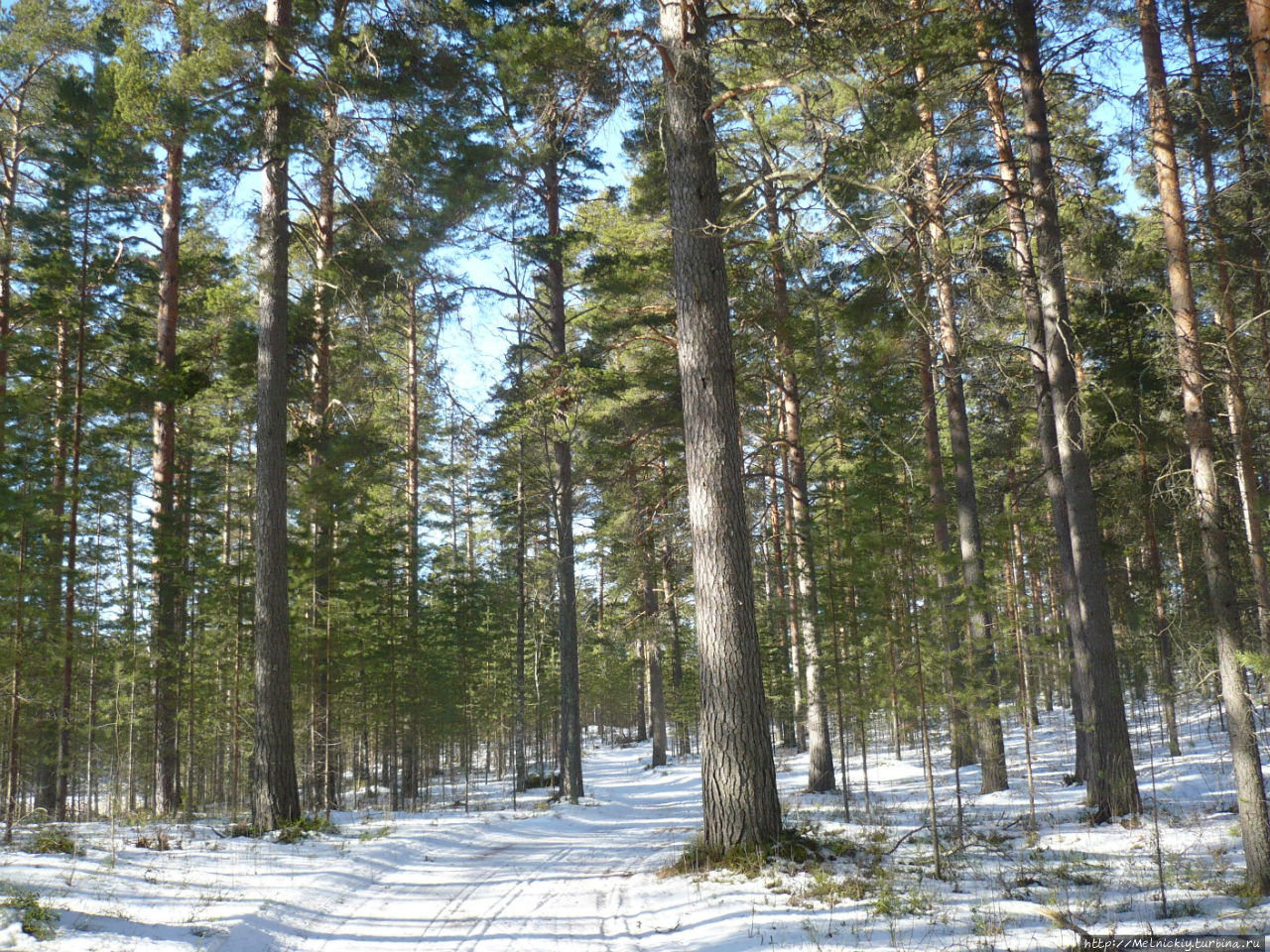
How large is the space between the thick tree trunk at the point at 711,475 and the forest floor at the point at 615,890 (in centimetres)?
80

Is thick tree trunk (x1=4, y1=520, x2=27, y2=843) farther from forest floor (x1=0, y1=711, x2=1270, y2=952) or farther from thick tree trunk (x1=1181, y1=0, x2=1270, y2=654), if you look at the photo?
thick tree trunk (x1=1181, y1=0, x2=1270, y2=654)

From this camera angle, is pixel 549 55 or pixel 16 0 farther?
pixel 16 0

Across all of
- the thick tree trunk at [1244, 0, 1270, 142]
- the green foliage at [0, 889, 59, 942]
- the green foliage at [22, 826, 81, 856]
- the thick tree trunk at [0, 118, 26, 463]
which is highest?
the thick tree trunk at [0, 118, 26, 463]

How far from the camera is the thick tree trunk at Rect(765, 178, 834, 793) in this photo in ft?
47.2

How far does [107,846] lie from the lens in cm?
761

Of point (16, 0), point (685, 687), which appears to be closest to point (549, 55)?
point (16, 0)

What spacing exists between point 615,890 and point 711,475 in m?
4.14

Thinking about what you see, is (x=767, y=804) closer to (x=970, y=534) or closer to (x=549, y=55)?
(x=549, y=55)

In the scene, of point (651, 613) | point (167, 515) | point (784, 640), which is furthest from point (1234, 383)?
point (784, 640)

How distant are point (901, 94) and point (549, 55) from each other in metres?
4.05

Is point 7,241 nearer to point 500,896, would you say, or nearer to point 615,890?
point 500,896

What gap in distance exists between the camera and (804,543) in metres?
14.5

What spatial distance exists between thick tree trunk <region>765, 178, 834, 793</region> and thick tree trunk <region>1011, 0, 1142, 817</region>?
190 inches

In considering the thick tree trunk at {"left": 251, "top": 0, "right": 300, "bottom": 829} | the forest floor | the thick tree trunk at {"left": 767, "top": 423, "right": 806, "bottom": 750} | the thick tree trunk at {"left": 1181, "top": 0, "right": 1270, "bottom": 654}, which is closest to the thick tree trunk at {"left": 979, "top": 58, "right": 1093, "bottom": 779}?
the forest floor
